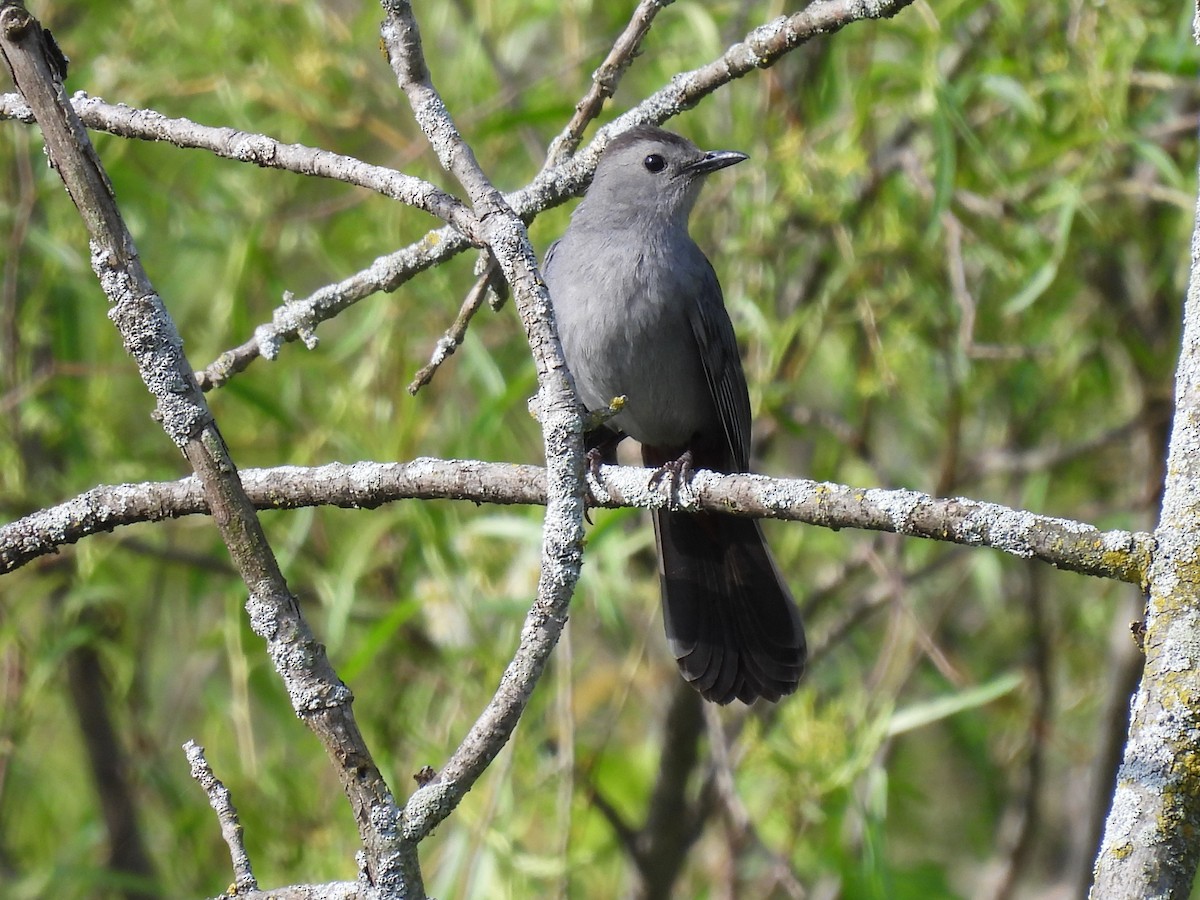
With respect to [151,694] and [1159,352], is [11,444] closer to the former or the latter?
[151,694]

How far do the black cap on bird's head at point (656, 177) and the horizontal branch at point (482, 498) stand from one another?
1.77 meters

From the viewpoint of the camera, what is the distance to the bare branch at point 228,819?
2047 mm

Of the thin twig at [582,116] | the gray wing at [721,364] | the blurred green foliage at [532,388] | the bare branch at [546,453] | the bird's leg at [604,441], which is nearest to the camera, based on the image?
the bare branch at [546,453]

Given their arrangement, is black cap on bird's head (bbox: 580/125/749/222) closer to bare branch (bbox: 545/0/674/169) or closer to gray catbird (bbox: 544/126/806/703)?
gray catbird (bbox: 544/126/806/703)

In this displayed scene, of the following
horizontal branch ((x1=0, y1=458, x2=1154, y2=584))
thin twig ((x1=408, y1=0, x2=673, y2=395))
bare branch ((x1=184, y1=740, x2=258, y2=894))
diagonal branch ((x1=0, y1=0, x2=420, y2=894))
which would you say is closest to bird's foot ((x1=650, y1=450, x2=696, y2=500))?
horizontal branch ((x1=0, y1=458, x2=1154, y2=584))

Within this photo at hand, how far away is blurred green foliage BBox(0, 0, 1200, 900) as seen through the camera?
4.67 m

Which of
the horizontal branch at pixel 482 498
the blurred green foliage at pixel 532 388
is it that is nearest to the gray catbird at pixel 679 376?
the blurred green foliage at pixel 532 388

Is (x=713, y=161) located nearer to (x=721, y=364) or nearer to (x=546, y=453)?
(x=721, y=364)

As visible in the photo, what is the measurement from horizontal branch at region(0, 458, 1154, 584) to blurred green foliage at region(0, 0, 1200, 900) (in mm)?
1586

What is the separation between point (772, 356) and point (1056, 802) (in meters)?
3.43

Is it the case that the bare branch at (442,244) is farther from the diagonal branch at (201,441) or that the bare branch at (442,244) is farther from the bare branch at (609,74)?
the diagonal branch at (201,441)

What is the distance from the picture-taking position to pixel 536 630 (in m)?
2.00

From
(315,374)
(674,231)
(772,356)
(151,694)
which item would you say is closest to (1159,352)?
(772,356)

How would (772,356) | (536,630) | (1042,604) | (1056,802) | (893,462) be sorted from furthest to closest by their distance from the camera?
1. (1056,802)
2. (893,462)
3. (1042,604)
4. (772,356)
5. (536,630)
